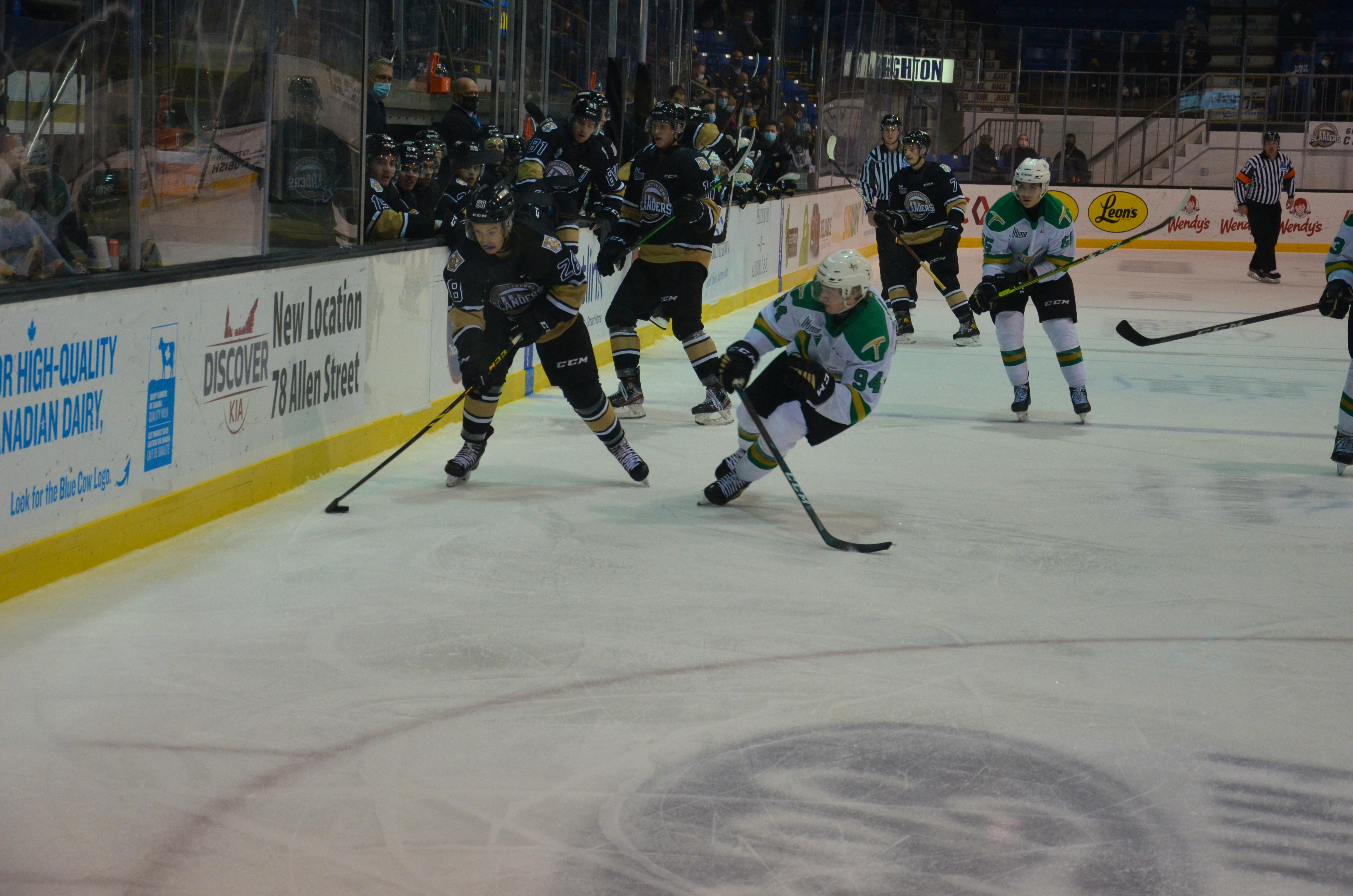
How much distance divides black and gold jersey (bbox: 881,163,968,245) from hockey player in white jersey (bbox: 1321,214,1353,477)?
144 inches

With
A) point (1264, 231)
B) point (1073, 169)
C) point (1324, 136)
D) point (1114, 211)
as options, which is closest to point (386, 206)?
point (1264, 231)

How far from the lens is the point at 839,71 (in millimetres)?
15914

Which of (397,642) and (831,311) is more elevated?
(831,311)

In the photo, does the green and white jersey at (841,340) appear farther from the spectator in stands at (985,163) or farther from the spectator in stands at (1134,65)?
the spectator in stands at (1134,65)

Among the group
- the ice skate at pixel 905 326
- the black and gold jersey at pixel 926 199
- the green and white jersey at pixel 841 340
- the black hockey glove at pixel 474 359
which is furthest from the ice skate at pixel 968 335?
the black hockey glove at pixel 474 359

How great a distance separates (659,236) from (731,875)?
16.2ft

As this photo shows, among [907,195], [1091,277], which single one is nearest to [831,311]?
[907,195]

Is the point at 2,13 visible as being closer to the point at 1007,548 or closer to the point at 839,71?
the point at 1007,548

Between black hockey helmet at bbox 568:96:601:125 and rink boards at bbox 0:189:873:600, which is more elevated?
black hockey helmet at bbox 568:96:601:125

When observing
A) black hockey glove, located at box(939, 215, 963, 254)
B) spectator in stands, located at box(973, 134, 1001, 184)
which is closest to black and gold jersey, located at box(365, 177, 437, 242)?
black hockey glove, located at box(939, 215, 963, 254)

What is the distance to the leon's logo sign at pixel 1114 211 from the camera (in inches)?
743

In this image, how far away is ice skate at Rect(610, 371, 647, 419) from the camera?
7.07 m

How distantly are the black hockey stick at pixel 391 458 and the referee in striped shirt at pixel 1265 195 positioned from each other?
40.1 ft

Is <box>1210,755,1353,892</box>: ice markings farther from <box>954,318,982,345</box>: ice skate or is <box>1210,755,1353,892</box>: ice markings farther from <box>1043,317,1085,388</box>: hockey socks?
<box>954,318,982,345</box>: ice skate
